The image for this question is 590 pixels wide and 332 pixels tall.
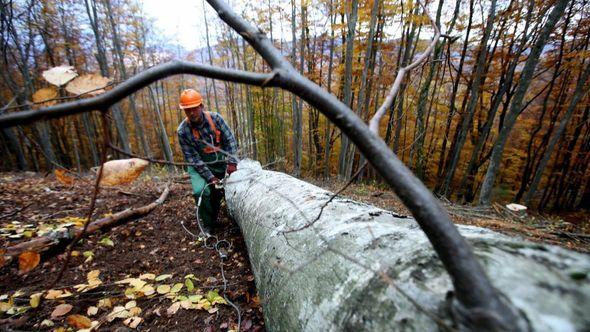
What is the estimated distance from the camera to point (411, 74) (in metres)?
3.19

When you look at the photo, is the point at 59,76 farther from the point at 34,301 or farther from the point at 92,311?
the point at 34,301


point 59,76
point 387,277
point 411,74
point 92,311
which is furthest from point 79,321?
point 411,74

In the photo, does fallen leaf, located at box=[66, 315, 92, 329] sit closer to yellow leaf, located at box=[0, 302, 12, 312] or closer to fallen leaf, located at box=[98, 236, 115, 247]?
yellow leaf, located at box=[0, 302, 12, 312]

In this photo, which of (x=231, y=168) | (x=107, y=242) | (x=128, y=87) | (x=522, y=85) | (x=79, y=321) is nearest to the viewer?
(x=128, y=87)

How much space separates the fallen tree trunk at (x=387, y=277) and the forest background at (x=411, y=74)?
8.84 ft

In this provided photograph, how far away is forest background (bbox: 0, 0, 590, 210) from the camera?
6.79 meters

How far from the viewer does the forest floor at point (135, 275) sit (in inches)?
69.9

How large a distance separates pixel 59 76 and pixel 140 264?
95.1 inches

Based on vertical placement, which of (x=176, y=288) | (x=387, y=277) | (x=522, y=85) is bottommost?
(x=176, y=288)

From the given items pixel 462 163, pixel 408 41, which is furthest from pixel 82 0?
pixel 462 163

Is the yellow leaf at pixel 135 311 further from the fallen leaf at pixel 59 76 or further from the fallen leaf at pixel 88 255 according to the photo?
the fallen leaf at pixel 59 76

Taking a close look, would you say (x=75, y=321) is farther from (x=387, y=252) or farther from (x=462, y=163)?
(x=462, y=163)

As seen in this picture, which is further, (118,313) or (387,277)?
(118,313)

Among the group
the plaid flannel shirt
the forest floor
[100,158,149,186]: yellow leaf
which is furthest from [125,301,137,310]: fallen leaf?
the plaid flannel shirt
